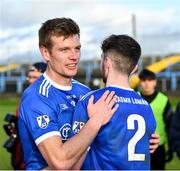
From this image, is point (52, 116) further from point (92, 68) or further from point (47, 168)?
point (92, 68)

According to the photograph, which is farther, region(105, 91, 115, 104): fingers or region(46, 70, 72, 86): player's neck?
region(46, 70, 72, 86): player's neck

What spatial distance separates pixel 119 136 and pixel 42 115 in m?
0.49

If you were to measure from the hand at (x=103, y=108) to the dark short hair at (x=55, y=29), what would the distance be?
44cm

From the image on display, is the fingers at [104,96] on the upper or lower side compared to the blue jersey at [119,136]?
upper

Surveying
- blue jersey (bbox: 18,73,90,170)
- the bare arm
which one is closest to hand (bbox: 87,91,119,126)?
the bare arm

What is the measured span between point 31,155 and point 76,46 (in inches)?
29.2

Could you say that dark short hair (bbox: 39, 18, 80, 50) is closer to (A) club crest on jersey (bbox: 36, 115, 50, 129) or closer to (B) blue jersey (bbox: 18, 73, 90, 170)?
(B) blue jersey (bbox: 18, 73, 90, 170)

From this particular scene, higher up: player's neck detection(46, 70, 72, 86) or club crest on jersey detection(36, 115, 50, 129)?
player's neck detection(46, 70, 72, 86)

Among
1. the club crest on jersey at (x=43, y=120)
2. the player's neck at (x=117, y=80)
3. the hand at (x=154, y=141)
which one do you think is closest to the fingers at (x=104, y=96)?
the player's neck at (x=117, y=80)

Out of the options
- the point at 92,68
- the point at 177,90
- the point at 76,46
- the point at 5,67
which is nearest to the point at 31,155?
the point at 76,46

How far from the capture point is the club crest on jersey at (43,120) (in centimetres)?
347

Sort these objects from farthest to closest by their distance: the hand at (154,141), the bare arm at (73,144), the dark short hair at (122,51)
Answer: the hand at (154,141), the dark short hair at (122,51), the bare arm at (73,144)

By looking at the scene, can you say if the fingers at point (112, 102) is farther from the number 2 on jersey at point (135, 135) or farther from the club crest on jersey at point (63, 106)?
the club crest on jersey at point (63, 106)

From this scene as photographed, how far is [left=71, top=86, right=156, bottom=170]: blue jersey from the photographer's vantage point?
3518 mm
